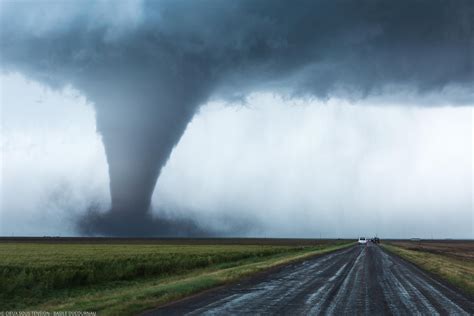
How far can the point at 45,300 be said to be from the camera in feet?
64.9

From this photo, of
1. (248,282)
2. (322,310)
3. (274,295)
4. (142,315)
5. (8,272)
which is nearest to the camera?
(142,315)

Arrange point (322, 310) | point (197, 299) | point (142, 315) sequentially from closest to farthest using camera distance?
1. point (142, 315)
2. point (322, 310)
3. point (197, 299)

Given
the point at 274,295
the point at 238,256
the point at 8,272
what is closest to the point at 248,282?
the point at 274,295

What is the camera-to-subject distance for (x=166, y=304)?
1614cm

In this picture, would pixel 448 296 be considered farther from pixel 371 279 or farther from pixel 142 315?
pixel 142 315

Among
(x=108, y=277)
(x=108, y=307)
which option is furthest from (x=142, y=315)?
(x=108, y=277)

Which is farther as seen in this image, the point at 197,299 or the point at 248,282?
the point at 248,282

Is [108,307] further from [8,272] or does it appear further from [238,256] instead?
[238,256]

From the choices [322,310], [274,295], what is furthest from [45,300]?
[322,310]

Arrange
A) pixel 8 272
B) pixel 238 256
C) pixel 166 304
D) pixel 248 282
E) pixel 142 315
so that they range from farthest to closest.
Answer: pixel 238 256
pixel 8 272
pixel 248 282
pixel 166 304
pixel 142 315

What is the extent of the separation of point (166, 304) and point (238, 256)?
39.1 m

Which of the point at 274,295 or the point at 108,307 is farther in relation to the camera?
the point at 274,295

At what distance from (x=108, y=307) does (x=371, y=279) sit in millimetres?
16235

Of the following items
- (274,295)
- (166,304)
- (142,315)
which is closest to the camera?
(142,315)
